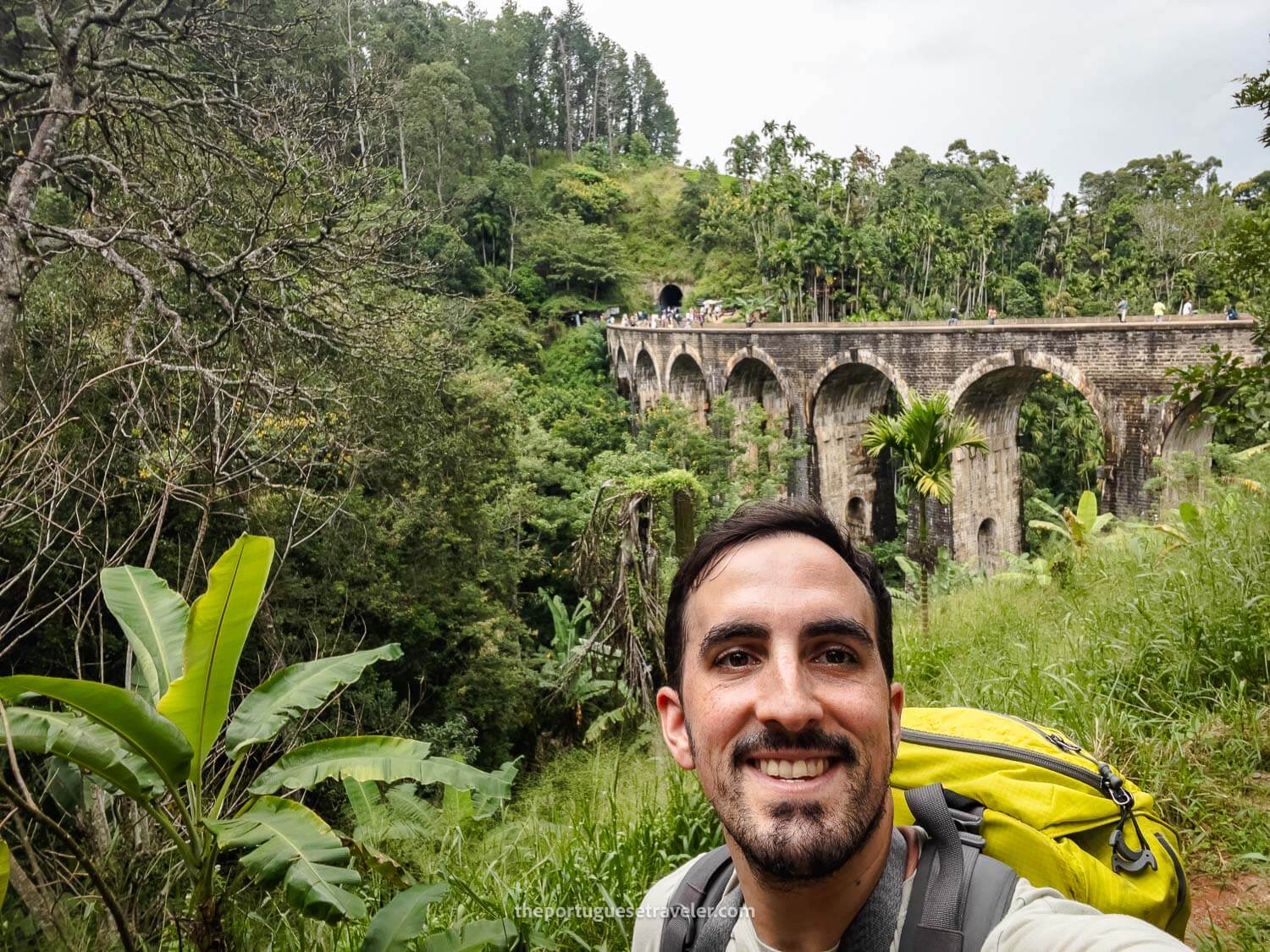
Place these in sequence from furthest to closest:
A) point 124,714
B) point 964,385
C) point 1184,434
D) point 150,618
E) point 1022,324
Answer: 1. point 964,385
2. point 1022,324
3. point 1184,434
4. point 150,618
5. point 124,714

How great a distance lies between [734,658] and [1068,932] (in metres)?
0.45

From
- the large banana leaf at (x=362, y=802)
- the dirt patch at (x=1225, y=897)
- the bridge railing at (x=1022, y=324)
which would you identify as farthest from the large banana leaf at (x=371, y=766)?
the bridge railing at (x=1022, y=324)

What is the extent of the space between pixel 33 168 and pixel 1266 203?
6.76m

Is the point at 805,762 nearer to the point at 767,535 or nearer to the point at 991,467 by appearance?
the point at 767,535

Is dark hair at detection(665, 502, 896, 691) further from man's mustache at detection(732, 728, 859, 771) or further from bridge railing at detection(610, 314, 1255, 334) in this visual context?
bridge railing at detection(610, 314, 1255, 334)

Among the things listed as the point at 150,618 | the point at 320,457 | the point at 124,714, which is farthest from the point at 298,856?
the point at 320,457

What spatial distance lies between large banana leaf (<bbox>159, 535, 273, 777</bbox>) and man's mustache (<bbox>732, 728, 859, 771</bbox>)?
5.21 ft

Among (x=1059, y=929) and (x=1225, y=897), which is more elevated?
(x=1059, y=929)

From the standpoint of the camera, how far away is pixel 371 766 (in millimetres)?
2299

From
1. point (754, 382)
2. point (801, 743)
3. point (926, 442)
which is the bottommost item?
point (926, 442)

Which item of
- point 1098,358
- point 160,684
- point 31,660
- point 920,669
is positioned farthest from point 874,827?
point 1098,358

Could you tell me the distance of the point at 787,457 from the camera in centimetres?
1864

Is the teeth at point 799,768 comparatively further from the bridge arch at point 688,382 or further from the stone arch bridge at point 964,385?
the bridge arch at point 688,382

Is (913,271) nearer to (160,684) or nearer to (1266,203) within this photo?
(1266,203)
